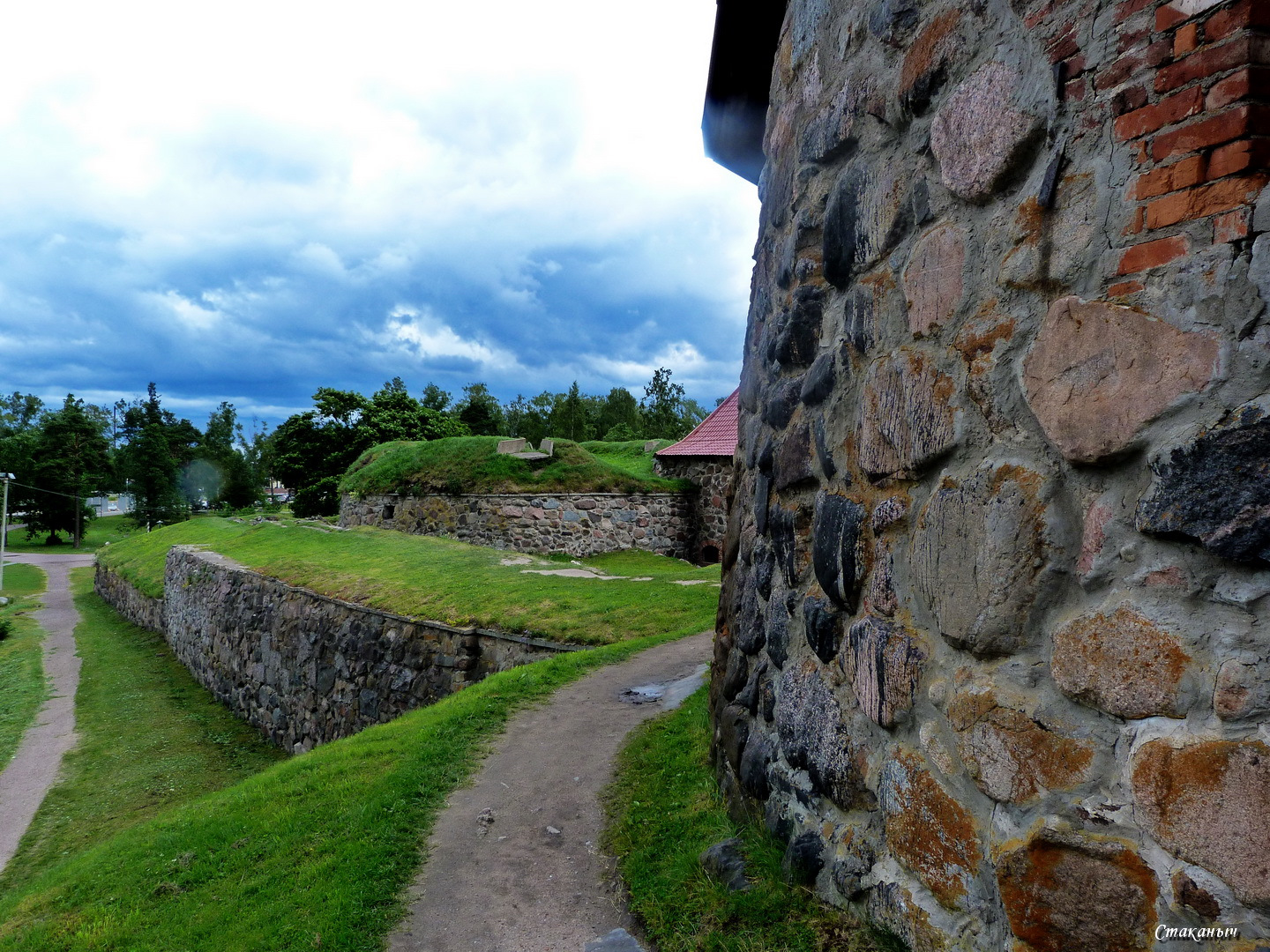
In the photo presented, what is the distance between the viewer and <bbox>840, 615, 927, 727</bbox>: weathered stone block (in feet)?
7.52

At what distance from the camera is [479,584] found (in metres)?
11.6

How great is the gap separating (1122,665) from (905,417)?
0.97 m

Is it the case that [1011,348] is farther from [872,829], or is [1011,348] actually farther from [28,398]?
[28,398]

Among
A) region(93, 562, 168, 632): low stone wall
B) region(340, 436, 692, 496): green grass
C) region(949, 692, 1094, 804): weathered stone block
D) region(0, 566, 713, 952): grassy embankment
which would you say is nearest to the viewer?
region(949, 692, 1094, 804): weathered stone block

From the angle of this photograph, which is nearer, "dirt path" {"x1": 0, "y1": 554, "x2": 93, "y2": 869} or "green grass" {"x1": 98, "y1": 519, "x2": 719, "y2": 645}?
"dirt path" {"x1": 0, "y1": 554, "x2": 93, "y2": 869}

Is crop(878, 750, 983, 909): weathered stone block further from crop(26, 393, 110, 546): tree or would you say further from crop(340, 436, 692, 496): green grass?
crop(26, 393, 110, 546): tree

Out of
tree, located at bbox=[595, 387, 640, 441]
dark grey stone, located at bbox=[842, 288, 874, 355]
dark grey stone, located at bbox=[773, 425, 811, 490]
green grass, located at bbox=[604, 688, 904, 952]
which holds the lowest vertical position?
green grass, located at bbox=[604, 688, 904, 952]

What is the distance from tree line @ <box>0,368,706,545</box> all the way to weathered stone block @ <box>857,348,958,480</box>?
32.9 meters

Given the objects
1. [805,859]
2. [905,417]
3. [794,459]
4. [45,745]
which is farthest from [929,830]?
[45,745]

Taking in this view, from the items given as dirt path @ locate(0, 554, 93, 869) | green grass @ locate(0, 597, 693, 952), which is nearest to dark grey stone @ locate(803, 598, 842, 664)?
green grass @ locate(0, 597, 693, 952)

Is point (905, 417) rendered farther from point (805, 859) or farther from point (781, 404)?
point (805, 859)

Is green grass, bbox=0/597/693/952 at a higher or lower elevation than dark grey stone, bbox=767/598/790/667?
lower

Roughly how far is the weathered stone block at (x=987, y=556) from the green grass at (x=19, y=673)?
13481 millimetres

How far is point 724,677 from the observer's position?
432cm
